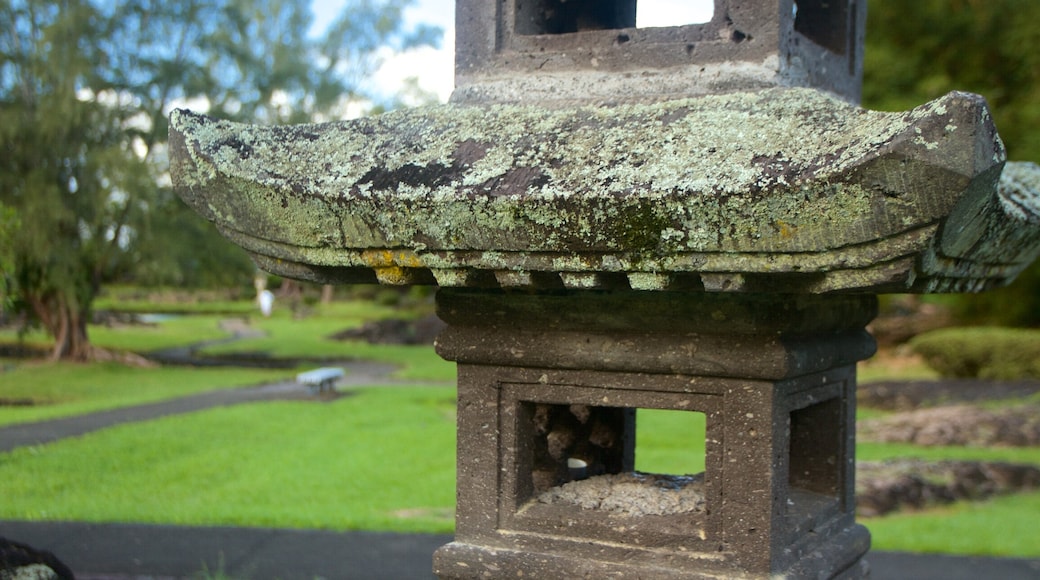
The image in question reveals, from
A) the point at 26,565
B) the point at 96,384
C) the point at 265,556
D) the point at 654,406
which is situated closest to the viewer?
the point at 654,406

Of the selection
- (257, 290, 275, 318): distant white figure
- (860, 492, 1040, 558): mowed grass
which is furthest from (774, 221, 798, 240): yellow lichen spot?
(257, 290, 275, 318): distant white figure

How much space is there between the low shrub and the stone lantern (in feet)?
41.9

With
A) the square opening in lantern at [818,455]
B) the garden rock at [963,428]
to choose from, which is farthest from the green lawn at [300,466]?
the square opening in lantern at [818,455]

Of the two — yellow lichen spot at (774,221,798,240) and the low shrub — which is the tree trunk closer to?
the low shrub

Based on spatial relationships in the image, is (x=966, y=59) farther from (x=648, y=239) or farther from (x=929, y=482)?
(x=648, y=239)

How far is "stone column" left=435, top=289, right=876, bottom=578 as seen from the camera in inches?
112

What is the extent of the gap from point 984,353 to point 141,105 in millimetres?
15891

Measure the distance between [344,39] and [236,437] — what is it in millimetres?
18513

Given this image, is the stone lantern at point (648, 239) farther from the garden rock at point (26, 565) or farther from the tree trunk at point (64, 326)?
the tree trunk at point (64, 326)

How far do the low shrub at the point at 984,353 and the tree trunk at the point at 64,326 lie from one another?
1579 centimetres

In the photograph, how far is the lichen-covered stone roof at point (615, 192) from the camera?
210 centimetres

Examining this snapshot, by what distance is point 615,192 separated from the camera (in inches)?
92.7

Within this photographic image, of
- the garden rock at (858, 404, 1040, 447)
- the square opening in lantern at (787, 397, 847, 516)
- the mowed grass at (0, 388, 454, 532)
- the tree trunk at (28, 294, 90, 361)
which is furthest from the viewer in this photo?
the tree trunk at (28, 294, 90, 361)

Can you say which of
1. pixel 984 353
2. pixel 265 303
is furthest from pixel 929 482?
pixel 265 303
